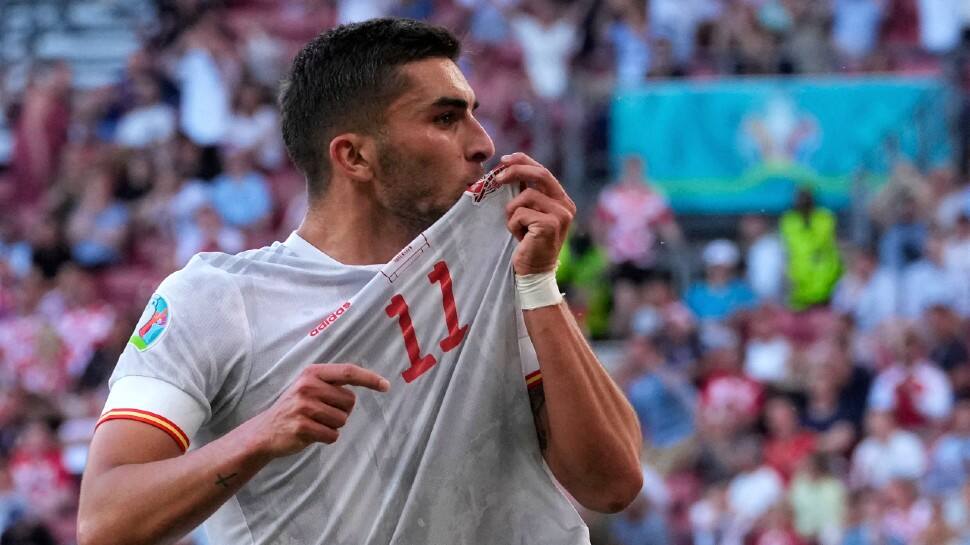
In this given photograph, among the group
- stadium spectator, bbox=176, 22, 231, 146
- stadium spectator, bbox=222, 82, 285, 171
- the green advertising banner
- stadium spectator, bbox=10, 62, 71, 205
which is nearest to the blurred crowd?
the green advertising banner

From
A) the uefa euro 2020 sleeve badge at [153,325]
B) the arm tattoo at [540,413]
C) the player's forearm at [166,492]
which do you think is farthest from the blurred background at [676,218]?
the player's forearm at [166,492]

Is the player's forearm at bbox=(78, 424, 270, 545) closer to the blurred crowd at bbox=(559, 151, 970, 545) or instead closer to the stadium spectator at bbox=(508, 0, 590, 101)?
the blurred crowd at bbox=(559, 151, 970, 545)

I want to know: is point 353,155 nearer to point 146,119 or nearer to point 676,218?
point 676,218

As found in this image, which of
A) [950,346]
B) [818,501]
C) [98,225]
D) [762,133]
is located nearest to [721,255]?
[762,133]

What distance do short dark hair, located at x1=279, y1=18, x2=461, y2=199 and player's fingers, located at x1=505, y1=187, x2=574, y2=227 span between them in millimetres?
395

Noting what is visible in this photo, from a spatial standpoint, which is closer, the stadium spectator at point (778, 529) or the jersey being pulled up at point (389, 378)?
the jersey being pulled up at point (389, 378)

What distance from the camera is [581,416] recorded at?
304cm

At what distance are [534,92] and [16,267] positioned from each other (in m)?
4.34

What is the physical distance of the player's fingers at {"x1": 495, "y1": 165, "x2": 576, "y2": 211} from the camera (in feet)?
10.1

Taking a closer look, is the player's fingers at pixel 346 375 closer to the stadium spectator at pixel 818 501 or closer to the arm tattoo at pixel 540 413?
the arm tattoo at pixel 540 413

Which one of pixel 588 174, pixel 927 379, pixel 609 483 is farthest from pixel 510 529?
pixel 588 174

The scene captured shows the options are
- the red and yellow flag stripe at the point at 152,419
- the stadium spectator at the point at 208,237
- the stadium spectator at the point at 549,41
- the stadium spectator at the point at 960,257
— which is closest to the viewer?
the red and yellow flag stripe at the point at 152,419

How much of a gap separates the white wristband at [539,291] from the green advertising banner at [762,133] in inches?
407

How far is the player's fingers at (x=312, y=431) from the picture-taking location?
9.07 feet
